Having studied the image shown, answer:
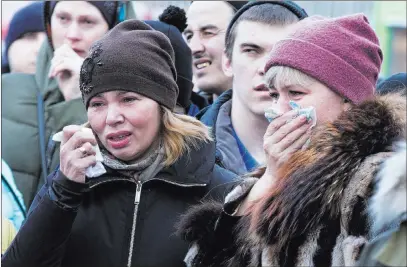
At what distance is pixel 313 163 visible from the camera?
2.86 meters

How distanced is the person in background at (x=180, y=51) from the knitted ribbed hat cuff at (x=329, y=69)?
47.3 inches

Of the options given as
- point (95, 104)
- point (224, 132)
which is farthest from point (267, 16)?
point (95, 104)

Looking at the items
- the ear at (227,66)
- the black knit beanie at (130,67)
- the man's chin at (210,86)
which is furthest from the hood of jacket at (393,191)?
the man's chin at (210,86)

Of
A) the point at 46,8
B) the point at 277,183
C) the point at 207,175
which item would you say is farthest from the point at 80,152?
the point at 46,8

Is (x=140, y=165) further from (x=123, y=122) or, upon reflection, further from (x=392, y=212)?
(x=392, y=212)

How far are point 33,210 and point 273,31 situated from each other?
1.67m

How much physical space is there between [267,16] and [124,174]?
55.6 inches

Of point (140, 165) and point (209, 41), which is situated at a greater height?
point (140, 165)

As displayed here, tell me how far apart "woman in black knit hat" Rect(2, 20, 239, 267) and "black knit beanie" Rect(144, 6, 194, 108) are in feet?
2.80

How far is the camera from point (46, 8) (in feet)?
17.4

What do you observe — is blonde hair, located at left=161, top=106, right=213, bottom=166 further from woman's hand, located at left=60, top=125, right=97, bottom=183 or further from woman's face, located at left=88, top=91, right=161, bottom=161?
woman's hand, located at left=60, top=125, right=97, bottom=183

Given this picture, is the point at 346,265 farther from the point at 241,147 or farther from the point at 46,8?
the point at 46,8

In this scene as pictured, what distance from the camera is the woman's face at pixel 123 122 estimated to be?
11.6 ft

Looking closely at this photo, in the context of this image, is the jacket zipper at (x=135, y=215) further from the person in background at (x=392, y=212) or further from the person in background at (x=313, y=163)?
the person in background at (x=392, y=212)
